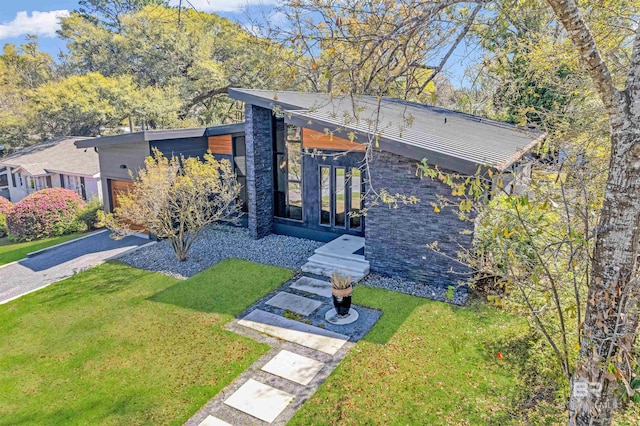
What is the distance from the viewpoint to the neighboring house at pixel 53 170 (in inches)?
828

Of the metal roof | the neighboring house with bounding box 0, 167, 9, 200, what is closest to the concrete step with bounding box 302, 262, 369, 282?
the metal roof

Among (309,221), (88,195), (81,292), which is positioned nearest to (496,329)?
(309,221)

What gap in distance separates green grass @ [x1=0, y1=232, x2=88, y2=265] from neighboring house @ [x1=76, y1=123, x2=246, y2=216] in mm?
2254

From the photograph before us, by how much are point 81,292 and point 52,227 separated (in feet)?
29.1

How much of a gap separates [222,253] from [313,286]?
13.8 feet

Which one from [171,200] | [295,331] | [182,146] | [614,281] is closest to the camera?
[614,281]

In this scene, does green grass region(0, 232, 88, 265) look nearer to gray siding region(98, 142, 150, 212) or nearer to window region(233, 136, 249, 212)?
gray siding region(98, 142, 150, 212)

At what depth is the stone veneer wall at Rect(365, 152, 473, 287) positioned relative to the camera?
391 inches

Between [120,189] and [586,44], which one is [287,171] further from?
[586,44]

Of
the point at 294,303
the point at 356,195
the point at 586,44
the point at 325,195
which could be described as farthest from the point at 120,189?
the point at 586,44

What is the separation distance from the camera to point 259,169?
14172 millimetres

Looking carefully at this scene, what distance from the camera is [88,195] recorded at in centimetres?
2105

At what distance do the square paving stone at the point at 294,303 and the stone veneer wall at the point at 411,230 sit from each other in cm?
238

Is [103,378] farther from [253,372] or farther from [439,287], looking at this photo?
[439,287]
